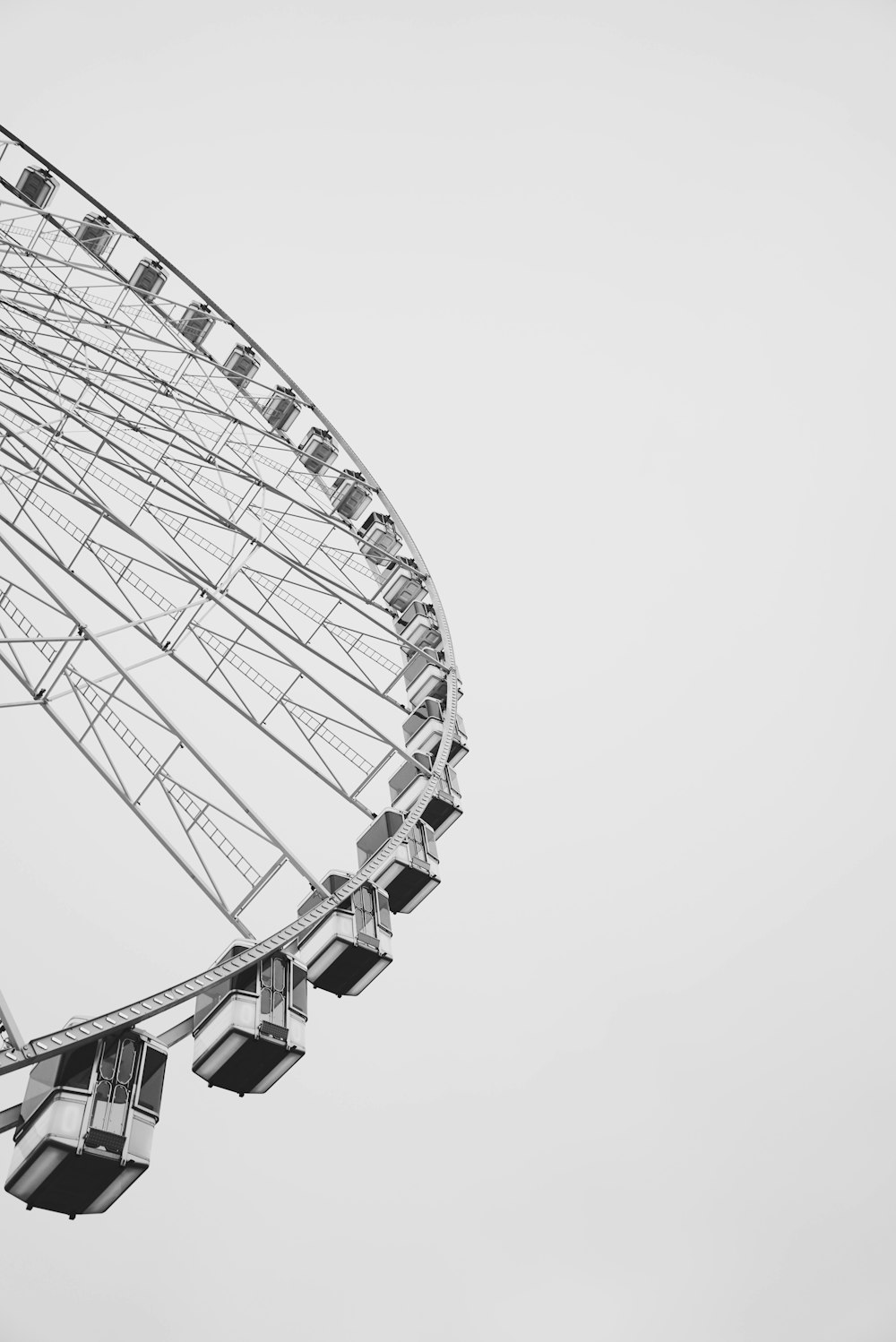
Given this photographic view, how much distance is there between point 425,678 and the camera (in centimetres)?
1725

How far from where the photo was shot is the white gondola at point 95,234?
22344 millimetres

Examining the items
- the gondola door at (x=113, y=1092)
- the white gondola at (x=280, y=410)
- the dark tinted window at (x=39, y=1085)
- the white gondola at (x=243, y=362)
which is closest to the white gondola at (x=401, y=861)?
the gondola door at (x=113, y=1092)

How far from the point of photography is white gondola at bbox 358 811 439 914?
1213 cm

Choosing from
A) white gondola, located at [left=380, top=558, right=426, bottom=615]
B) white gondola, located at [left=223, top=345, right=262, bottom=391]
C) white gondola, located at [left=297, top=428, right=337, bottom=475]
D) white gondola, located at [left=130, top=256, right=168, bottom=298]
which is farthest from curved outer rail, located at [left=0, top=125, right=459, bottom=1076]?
white gondola, located at [left=130, top=256, right=168, bottom=298]

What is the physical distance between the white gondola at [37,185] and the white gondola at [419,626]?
12.6 m

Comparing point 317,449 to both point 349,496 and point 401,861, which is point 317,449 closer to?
point 349,496

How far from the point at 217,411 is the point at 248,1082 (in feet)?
41.5

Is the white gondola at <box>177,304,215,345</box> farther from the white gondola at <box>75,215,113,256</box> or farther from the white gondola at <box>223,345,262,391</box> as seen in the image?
the white gondola at <box>75,215,113,256</box>

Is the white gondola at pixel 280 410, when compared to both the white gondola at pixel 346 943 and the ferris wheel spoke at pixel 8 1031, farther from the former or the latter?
the ferris wheel spoke at pixel 8 1031

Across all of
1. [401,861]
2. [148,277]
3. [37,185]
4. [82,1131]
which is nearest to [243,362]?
[148,277]

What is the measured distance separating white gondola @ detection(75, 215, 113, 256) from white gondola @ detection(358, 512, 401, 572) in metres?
8.47

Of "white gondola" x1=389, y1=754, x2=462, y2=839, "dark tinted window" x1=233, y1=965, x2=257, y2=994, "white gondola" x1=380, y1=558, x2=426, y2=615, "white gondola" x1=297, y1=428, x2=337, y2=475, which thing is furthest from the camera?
"white gondola" x1=297, y1=428, x2=337, y2=475

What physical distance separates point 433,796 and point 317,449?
10992 mm

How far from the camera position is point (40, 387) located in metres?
13.6
